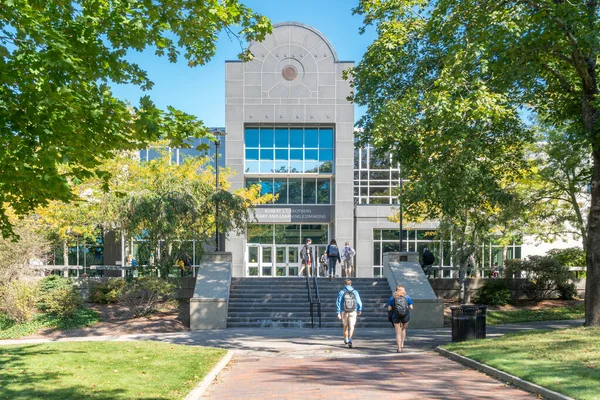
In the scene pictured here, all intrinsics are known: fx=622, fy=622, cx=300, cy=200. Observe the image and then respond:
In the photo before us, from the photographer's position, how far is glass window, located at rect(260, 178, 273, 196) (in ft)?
130

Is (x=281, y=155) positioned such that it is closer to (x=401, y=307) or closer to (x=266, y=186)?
(x=266, y=186)

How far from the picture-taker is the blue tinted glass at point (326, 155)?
3991cm

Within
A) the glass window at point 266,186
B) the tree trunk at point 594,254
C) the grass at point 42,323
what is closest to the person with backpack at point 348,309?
the tree trunk at point 594,254

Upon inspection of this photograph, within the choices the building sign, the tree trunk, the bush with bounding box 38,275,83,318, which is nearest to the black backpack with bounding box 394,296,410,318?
the tree trunk

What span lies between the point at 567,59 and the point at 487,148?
4.22m

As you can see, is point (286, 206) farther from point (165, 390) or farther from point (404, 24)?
point (165, 390)

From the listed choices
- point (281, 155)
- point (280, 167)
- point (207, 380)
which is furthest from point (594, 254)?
point (281, 155)

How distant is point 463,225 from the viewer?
2506 cm

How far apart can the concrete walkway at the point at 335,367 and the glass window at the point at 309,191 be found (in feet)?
69.0

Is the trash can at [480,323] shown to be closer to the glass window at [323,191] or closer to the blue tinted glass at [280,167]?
the glass window at [323,191]

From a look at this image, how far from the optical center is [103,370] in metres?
11.0

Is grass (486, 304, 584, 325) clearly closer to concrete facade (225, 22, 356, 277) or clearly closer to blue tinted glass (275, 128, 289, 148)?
concrete facade (225, 22, 356, 277)

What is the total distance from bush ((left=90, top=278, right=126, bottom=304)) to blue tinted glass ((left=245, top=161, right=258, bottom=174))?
1743cm

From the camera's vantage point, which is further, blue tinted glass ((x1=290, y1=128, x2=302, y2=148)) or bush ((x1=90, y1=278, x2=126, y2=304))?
blue tinted glass ((x1=290, y1=128, x2=302, y2=148))
